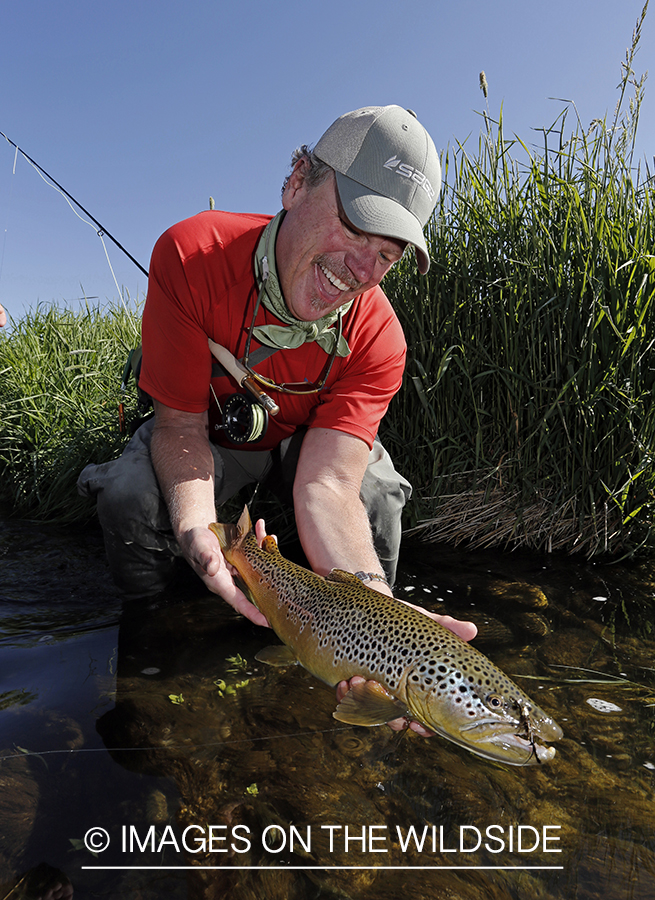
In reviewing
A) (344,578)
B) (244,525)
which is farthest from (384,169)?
(344,578)

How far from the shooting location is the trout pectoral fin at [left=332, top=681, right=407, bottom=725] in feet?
6.01

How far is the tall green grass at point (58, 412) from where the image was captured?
5.23 meters

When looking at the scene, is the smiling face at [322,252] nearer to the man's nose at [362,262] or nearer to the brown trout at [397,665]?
the man's nose at [362,262]

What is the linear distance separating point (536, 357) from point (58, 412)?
4218 millimetres

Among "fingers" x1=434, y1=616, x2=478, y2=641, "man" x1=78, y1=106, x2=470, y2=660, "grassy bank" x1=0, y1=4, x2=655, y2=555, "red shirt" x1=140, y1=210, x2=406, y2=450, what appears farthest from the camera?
"grassy bank" x1=0, y1=4, x2=655, y2=555

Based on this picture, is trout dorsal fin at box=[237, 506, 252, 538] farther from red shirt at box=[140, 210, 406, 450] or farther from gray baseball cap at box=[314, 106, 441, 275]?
gray baseball cap at box=[314, 106, 441, 275]

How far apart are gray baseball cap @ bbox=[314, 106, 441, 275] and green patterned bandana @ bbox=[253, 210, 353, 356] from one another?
0.50m

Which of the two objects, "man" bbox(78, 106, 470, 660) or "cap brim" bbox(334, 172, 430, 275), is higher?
"cap brim" bbox(334, 172, 430, 275)

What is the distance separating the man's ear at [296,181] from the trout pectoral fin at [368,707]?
239 cm

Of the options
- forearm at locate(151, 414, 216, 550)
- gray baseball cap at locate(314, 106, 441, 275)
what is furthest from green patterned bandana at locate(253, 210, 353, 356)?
forearm at locate(151, 414, 216, 550)

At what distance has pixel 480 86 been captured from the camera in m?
4.42

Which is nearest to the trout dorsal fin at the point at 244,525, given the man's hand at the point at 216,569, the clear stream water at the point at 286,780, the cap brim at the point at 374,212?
the man's hand at the point at 216,569

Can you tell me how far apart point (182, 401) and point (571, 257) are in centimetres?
274

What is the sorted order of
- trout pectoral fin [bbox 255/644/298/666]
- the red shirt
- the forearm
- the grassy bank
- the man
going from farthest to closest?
the grassy bank, the red shirt, the forearm, the man, trout pectoral fin [bbox 255/644/298/666]
